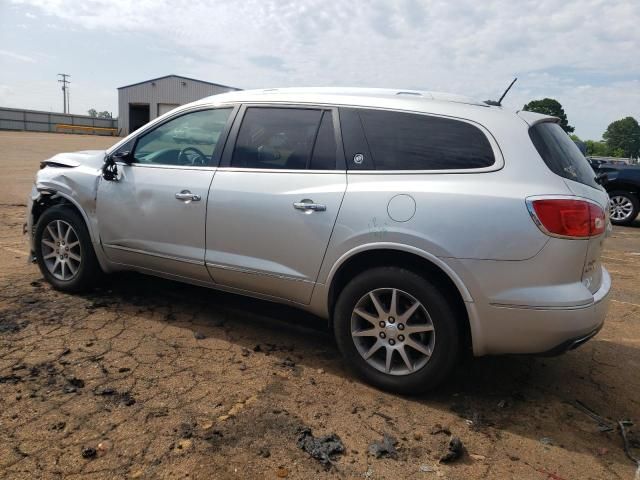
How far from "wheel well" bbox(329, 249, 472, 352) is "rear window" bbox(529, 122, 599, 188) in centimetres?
84

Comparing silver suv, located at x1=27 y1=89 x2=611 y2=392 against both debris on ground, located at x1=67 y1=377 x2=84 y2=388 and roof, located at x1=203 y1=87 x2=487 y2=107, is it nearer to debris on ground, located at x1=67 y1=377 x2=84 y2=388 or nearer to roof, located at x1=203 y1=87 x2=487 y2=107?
roof, located at x1=203 y1=87 x2=487 y2=107

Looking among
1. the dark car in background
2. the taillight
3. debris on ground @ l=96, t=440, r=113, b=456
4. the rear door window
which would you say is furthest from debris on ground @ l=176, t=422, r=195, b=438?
the dark car in background

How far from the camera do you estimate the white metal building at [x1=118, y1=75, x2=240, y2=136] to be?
1930 inches

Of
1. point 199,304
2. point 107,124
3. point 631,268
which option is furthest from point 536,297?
point 107,124

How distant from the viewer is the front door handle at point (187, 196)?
367cm

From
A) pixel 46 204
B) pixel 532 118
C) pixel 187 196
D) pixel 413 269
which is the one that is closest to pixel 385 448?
pixel 413 269

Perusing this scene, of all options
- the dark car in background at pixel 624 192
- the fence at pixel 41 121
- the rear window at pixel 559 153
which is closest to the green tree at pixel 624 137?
the fence at pixel 41 121

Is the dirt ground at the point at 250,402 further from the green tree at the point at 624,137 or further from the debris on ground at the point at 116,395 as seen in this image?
the green tree at the point at 624,137

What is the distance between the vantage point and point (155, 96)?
169 ft

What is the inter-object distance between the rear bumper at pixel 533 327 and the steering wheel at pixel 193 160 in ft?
7.14

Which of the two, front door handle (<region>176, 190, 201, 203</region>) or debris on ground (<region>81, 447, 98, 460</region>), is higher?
front door handle (<region>176, 190, 201, 203</region>)

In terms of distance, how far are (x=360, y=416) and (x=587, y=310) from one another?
135 cm

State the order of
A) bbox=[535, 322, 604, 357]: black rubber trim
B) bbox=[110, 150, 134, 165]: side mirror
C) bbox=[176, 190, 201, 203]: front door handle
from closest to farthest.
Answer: bbox=[535, 322, 604, 357]: black rubber trim → bbox=[176, 190, 201, 203]: front door handle → bbox=[110, 150, 134, 165]: side mirror

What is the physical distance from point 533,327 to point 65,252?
3.77 metres
